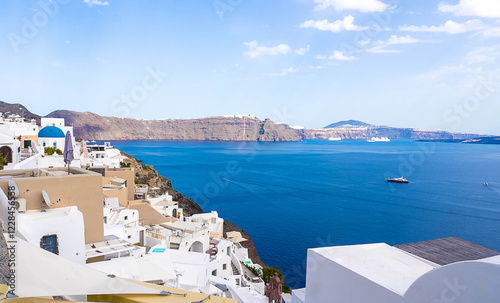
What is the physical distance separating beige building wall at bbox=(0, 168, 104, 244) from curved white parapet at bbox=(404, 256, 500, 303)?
565cm

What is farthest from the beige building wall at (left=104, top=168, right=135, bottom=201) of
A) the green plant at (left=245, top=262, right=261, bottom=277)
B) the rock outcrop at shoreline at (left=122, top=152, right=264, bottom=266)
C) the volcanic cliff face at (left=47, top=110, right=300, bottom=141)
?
the volcanic cliff face at (left=47, top=110, right=300, bottom=141)

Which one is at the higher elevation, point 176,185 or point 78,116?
point 78,116

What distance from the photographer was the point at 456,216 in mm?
30141

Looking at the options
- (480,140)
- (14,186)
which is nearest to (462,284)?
(14,186)

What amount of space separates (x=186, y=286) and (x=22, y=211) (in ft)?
13.9

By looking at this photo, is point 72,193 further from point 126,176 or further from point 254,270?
point 126,176

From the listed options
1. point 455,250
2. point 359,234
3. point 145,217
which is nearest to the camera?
point 455,250

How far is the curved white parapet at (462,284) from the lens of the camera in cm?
275

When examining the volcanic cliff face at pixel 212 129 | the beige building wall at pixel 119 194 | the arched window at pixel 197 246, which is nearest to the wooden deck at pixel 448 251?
the arched window at pixel 197 246

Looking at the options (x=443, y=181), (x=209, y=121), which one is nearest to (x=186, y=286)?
(x=443, y=181)

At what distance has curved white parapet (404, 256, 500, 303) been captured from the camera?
2.75 metres

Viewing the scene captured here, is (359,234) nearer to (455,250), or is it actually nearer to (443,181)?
(455,250)

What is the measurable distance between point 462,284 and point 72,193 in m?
6.19

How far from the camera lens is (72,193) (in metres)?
6.00
